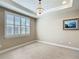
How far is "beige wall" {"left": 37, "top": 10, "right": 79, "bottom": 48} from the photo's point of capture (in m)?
4.27

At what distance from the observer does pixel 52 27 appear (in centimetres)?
540

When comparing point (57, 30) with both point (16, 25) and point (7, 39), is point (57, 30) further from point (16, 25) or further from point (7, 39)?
point (7, 39)

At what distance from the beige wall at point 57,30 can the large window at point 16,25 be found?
1.34 meters

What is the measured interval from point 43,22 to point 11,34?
9.87 ft

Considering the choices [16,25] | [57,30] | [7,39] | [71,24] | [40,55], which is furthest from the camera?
[57,30]

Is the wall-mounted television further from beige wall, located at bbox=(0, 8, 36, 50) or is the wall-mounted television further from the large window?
beige wall, located at bbox=(0, 8, 36, 50)

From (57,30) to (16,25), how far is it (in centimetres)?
298

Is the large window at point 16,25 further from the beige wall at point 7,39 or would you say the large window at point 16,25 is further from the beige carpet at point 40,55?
the beige carpet at point 40,55

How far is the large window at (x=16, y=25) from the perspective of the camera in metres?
3.96

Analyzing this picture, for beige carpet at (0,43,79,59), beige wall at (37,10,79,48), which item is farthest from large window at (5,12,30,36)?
beige wall at (37,10,79,48)

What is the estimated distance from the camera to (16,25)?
4.58m

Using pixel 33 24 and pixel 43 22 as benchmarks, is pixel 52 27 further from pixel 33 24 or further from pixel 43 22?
pixel 33 24

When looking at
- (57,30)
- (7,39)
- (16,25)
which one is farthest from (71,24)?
(7,39)

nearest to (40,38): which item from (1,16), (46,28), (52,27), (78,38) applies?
(46,28)
